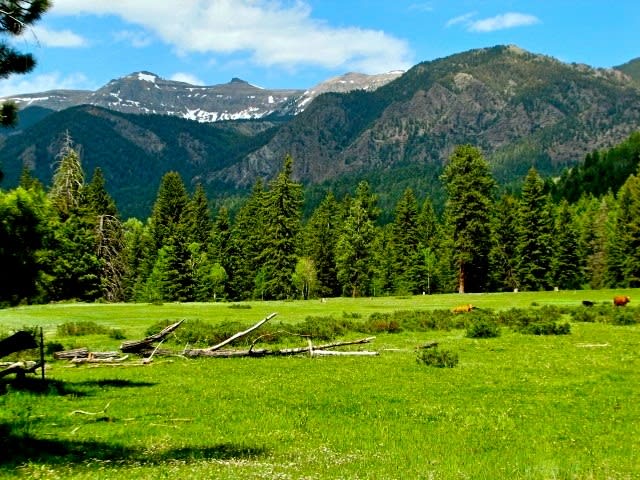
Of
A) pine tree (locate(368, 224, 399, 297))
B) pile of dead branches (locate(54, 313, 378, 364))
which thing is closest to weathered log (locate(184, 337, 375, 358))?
pile of dead branches (locate(54, 313, 378, 364))

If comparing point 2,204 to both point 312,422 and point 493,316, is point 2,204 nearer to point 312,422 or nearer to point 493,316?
point 312,422

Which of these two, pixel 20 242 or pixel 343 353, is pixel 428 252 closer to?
pixel 343 353

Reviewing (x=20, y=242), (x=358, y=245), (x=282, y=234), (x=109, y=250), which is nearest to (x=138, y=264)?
(x=109, y=250)

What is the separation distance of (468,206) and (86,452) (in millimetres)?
76285

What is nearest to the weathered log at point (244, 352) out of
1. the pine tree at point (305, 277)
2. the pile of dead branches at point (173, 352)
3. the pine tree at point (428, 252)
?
the pile of dead branches at point (173, 352)

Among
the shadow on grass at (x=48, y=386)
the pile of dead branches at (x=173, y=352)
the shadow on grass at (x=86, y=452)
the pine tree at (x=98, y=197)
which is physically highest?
the pine tree at (x=98, y=197)

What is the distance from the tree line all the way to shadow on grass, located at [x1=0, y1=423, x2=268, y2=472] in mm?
60647

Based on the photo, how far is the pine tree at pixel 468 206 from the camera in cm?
8375

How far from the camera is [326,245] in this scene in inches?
4653

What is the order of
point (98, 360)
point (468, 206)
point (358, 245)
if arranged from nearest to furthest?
point (98, 360) < point (468, 206) < point (358, 245)

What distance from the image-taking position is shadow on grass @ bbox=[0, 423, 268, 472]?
1196 centimetres

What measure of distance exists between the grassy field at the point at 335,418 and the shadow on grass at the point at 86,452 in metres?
0.04

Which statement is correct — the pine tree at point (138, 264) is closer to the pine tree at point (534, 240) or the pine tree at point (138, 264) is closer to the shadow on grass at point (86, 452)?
the pine tree at point (534, 240)

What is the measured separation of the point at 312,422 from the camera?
52.6 ft
